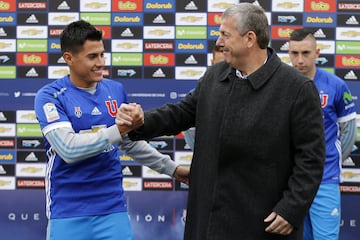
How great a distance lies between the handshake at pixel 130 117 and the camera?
332cm

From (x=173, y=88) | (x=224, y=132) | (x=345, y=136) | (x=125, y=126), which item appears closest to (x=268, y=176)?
(x=224, y=132)

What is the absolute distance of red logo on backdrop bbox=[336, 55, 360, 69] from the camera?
5.46 meters

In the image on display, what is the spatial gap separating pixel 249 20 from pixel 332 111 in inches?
77.0

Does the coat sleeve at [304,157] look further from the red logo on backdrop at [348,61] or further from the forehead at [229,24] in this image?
the red logo on backdrop at [348,61]

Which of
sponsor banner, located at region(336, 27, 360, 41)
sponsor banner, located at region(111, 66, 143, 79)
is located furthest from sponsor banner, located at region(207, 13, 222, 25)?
sponsor banner, located at region(336, 27, 360, 41)

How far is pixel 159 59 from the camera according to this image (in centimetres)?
559

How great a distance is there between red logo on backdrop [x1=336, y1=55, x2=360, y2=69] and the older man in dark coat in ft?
7.97

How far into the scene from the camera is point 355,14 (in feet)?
17.8

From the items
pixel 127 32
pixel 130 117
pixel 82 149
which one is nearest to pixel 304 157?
pixel 130 117

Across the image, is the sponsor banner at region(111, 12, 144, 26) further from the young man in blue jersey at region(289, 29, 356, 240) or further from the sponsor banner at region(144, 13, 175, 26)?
the young man in blue jersey at region(289, 29, 356, 240)

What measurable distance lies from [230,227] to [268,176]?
279mm

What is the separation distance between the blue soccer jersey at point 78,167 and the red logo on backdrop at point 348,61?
7.89 ft

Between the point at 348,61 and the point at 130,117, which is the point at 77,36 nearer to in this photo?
the point at 130,117

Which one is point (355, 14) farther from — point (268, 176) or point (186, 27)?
point (268, 176)
